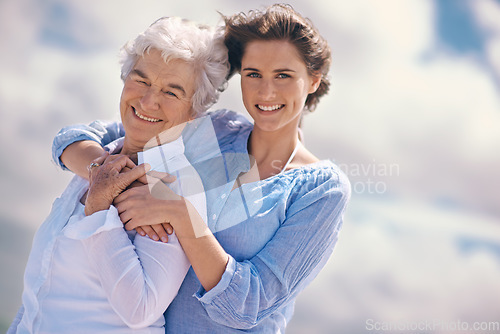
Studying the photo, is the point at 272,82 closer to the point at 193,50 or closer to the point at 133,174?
→ the point at 193,50

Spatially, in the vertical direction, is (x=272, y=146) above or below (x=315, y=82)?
below

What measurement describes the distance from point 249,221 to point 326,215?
307mm

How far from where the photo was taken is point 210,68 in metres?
2.10

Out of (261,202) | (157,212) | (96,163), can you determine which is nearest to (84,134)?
(96,163)

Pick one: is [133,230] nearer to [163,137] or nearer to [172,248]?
[172,248]

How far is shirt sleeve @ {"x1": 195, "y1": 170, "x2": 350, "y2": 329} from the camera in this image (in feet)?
6.18

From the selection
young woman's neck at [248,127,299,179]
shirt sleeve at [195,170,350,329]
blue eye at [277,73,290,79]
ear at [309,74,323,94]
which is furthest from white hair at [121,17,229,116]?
shirt sleeve at [195,170,350,329]

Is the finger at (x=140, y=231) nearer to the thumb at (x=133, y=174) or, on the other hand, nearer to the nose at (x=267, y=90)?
the thumb at (x=133, y=174)

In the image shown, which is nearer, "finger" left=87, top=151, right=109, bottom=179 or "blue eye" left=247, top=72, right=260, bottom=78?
"finger" left=87, top=151, right=109, bottom=179

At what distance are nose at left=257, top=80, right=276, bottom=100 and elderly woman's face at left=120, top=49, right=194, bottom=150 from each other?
1.19 feet

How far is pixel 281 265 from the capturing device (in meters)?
1.97

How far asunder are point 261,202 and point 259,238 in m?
0.15

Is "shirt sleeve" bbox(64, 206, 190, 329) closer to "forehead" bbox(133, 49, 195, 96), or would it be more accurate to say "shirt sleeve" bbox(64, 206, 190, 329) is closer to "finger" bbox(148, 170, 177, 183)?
"finger" bbox(148, 170, 177, 183)

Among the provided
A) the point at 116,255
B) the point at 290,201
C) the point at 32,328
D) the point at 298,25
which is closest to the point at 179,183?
the point at 116,255
